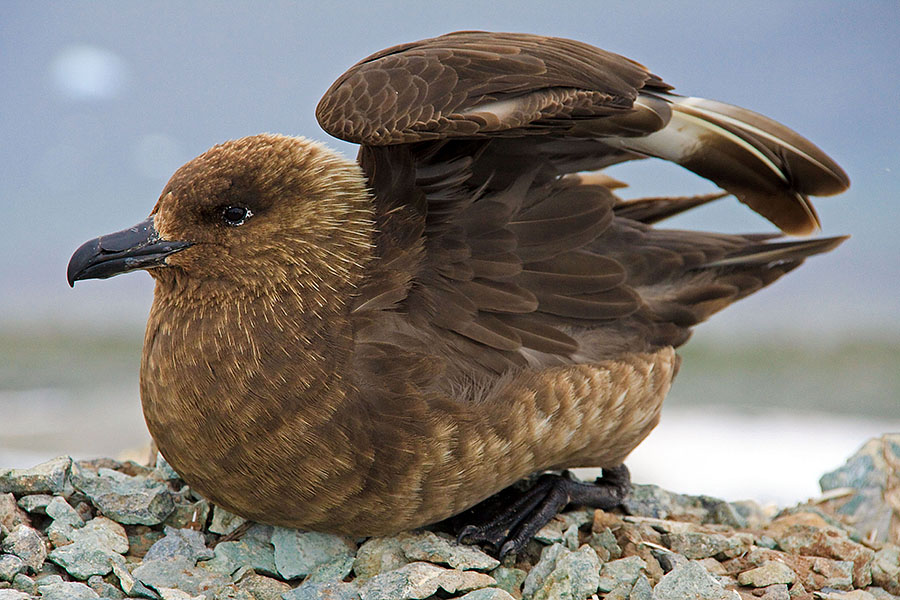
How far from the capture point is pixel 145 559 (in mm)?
2822

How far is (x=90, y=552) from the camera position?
2.74m

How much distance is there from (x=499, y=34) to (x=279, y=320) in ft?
3.91

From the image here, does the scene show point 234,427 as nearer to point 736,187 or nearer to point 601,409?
point 601,409

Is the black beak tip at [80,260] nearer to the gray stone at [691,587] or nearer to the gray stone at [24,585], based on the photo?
the gray stone at [24,585]

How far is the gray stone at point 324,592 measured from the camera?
264cm

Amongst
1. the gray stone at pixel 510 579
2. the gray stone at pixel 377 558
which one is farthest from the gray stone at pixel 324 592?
the gray stone at pixel 510 579

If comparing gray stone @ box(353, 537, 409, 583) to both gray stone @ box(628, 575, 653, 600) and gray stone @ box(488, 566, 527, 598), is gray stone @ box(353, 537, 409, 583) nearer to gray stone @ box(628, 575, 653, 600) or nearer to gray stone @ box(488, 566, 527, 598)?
gray stone @ box(488, 566, 527, 598)

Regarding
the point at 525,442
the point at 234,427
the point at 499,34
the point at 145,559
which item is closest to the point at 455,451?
the point at 525,442

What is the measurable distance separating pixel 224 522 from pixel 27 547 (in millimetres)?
604

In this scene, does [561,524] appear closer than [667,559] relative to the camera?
No

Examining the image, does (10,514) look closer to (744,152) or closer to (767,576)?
(767,576)

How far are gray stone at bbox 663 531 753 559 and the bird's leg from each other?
0.30 metres

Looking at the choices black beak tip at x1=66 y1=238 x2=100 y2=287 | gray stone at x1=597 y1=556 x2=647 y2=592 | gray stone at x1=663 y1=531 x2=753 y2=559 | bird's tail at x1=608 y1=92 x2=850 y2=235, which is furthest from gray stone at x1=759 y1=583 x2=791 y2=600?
black beak tip at x1=66 y1=238 x2=100 y2=287

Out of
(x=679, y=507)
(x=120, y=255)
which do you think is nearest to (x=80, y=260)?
(x=120, y=255)
